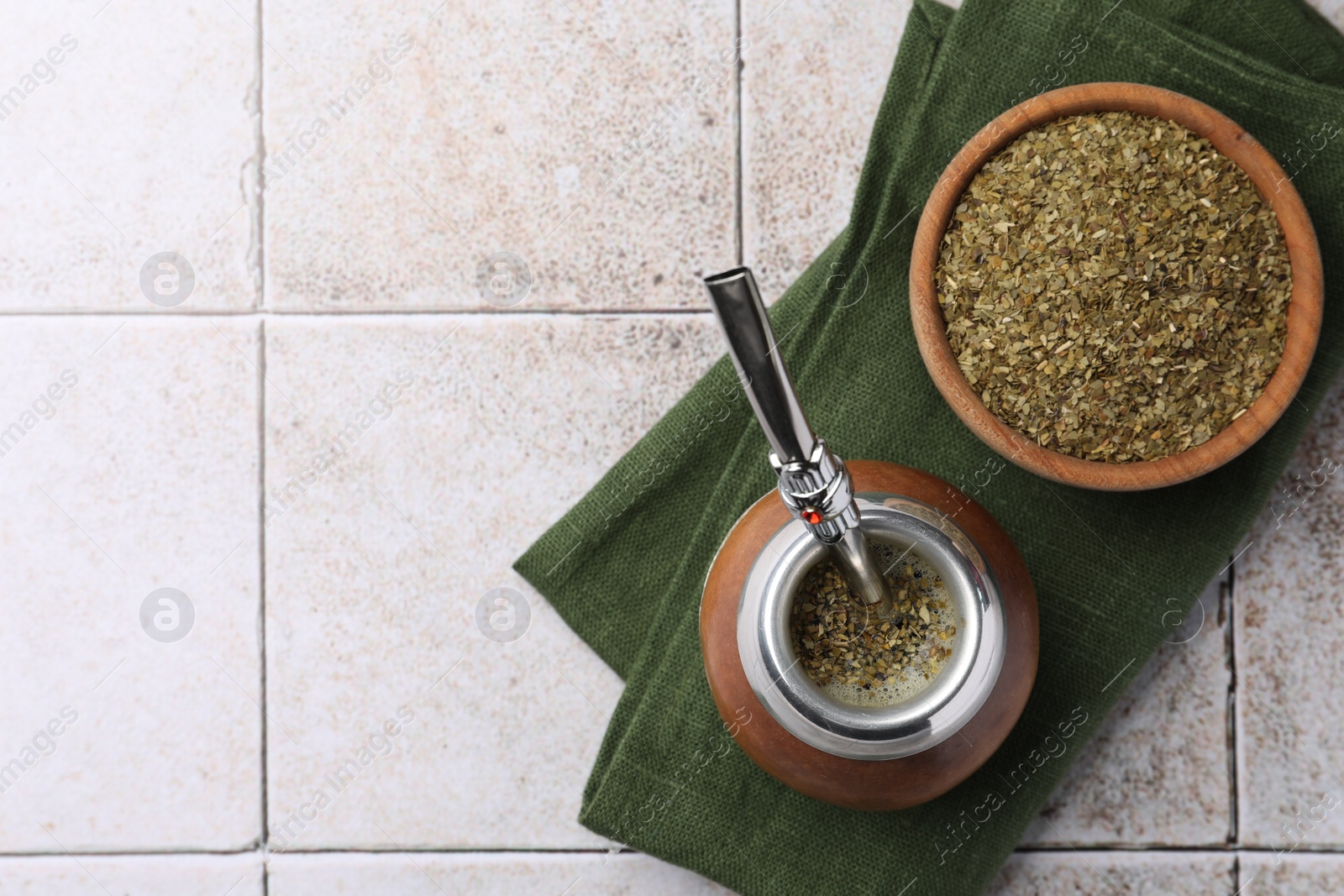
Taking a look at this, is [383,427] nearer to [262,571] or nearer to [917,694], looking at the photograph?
[262,571]

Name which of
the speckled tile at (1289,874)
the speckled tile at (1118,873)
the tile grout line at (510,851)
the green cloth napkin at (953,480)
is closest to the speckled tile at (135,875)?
the tile grout line at (510,851)

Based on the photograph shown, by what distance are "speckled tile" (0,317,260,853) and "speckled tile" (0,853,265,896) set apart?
0.6 inches

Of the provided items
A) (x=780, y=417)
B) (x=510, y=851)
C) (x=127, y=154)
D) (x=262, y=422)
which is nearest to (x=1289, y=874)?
(x=510, y=851)

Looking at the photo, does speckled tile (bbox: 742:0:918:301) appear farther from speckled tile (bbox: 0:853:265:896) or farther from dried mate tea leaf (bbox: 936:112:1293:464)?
speckled tile (bbox: 0:853:265:896)

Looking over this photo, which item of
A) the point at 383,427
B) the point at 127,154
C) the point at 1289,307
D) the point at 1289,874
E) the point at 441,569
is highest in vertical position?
the point at 127,154

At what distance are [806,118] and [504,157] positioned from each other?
0.98ft

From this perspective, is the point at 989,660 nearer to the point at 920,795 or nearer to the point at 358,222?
the point at 920,795

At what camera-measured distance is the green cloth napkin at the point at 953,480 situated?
2.84ft

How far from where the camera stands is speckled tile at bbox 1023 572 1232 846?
0.95m

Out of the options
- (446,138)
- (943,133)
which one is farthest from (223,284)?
(943,133)

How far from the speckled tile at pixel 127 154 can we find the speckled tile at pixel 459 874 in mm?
561

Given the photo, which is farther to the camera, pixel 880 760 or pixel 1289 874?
pixel 1289 874

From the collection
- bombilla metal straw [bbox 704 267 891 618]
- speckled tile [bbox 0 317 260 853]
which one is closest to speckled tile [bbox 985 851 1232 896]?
bombilla metal straw [bbox 704 267 891 618]

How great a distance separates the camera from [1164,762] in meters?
0.95
